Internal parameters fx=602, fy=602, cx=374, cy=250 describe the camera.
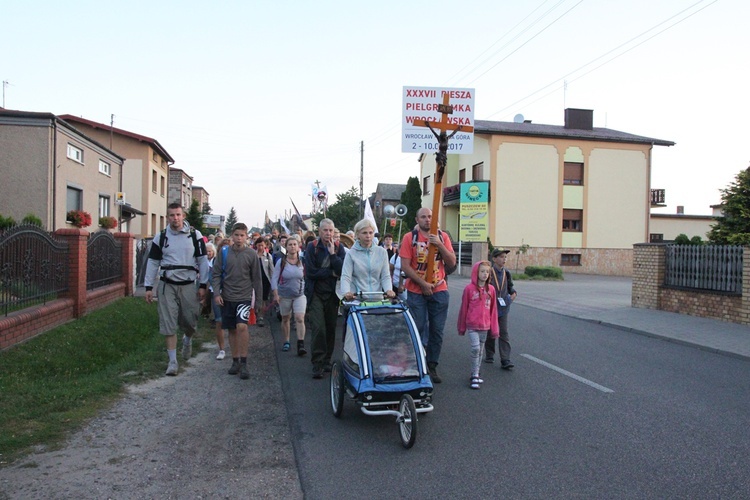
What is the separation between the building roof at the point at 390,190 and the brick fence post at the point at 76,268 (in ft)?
228

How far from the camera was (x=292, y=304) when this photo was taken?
9375 millimetres

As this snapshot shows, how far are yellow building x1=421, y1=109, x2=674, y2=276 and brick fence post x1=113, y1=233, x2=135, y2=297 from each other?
82.1 feet

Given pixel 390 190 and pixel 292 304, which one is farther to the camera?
pixel 390 190

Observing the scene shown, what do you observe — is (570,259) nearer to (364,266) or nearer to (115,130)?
(115,130)

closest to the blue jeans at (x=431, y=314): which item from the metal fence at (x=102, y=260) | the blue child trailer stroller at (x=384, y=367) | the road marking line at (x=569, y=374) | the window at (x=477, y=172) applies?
the blue child trailer stroller at (x=384, y=367)

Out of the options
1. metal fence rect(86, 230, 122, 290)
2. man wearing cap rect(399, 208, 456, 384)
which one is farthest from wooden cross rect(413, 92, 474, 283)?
metal fence rect(86, 230, 122, 290)

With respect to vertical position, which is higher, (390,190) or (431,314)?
(390,190)

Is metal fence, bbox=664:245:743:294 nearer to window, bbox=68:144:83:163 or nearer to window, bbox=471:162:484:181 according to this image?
window, bbox=68:144:83:163

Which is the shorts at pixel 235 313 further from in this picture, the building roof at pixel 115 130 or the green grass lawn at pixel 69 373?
the building roof at pixel 115 130

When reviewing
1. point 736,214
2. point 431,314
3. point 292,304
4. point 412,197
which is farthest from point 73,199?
point 412,197

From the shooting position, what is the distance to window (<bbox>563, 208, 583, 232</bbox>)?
3781cm

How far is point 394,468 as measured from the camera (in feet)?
14.5

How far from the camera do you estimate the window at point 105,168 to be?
89.3ft

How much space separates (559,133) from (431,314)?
108 ft
